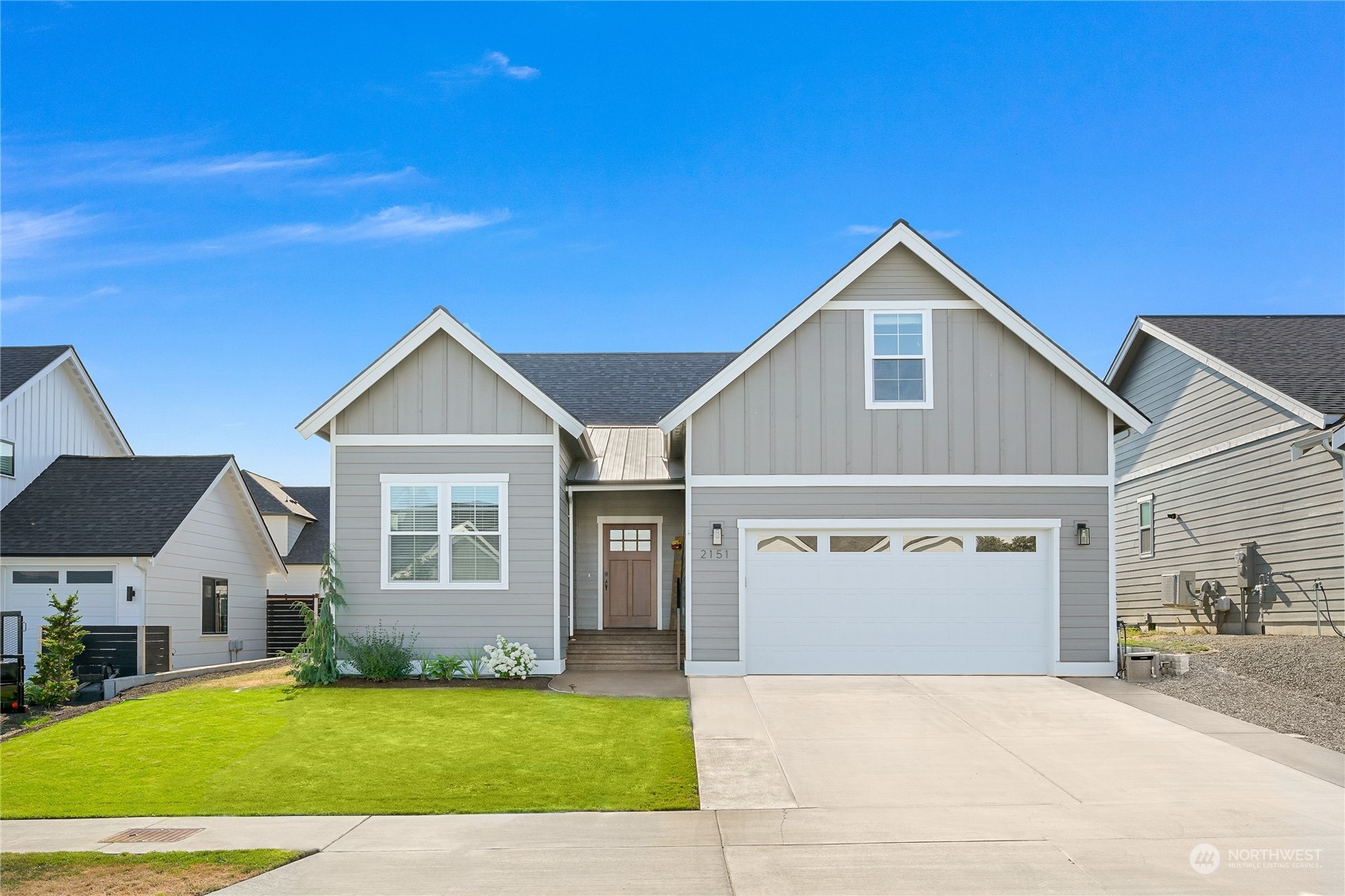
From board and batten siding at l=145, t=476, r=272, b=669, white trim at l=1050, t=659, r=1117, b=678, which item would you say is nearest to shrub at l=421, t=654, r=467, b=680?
board and batten siding at l=145, t=476, r=272, b=669

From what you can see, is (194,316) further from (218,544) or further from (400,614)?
(400,614)

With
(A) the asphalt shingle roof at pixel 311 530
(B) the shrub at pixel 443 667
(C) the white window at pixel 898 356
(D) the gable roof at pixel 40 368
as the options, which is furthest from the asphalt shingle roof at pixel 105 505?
(C) the white window at pixel 898 356

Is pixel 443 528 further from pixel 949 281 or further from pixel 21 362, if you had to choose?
pixel 21 362

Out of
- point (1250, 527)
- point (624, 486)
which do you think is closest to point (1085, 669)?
point (1250, 527)

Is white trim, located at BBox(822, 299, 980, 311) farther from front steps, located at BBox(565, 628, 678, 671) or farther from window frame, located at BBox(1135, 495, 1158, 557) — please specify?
window frame, located at BBox(1135, 495, 1158, 557)

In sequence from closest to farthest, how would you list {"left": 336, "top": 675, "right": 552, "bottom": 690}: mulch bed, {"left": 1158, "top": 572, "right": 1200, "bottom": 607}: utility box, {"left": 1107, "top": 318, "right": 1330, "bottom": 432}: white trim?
{"left": 336, "top": 675, "right": 552, "bottom": 690}: mulch bed < {"left": 1107, "top": 318, "right": 1330, "bottom": 432}: white trim < {"left": 1158, "top": 572, "right": 1200, "bottom": 607}: utility box

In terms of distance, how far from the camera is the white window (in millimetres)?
15391

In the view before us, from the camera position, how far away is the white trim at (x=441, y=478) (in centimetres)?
1549

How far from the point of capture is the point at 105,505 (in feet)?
64.8

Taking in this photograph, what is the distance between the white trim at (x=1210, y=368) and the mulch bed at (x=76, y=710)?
18.1 meters

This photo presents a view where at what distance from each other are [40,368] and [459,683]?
12.5m

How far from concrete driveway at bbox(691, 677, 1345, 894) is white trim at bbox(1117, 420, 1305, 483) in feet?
23.4

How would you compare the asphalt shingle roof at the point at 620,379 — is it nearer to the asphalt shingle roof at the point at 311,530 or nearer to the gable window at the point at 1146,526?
the gable window at the point at 1146,526

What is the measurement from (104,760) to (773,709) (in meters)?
7.29
